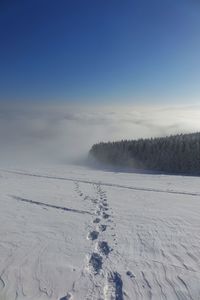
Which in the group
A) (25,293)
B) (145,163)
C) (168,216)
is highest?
(145,163)

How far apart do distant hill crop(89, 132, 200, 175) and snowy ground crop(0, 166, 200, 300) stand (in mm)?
26549

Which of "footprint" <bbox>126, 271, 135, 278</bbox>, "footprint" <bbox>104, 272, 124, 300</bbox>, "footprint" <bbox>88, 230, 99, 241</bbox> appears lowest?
"footprint" <bbox>104, 272, 124, 300</bbox>

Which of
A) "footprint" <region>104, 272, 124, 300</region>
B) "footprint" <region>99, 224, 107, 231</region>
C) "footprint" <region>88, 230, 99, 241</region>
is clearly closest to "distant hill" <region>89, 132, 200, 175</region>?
"footprint" <region>99, 224, 107, 231</region>

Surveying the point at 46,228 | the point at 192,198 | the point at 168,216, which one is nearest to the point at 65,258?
the point at 46,228

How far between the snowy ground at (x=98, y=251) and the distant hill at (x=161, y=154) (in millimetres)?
26549

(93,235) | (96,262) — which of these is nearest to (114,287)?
(96,262)

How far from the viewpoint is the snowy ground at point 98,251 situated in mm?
4457

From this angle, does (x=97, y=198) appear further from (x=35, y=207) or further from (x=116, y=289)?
(x=116, y=289)

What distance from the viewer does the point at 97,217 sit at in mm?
8703

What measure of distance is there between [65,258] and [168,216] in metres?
4.67

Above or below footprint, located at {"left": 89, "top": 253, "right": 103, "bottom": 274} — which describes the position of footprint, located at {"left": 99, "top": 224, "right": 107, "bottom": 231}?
above

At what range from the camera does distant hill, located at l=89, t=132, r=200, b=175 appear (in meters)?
35.6

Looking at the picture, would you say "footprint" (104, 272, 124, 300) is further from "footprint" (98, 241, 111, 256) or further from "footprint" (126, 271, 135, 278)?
"footprint" (98, 241, 111, 256)

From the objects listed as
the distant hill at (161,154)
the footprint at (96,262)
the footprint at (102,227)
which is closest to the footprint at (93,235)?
the footprint at (102,227)
